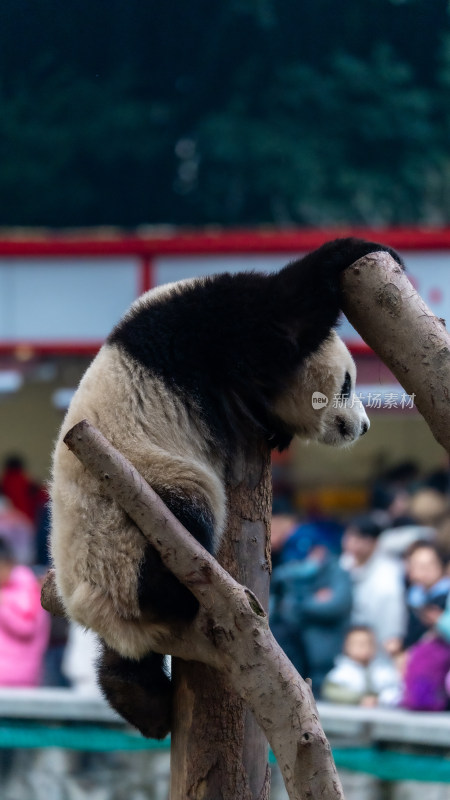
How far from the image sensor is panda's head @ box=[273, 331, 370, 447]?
2844mm

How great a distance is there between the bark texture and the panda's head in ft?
0.61

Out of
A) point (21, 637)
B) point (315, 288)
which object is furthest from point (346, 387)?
point (21, 637)

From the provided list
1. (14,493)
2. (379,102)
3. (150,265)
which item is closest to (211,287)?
(150,265)

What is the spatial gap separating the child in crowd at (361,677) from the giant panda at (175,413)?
108 inches

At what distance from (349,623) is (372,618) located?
143mm

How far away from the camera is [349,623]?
5855mm

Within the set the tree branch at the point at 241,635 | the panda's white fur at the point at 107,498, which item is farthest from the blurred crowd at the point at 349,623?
the tree branch at the point at 241,635

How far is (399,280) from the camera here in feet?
→ 8.41

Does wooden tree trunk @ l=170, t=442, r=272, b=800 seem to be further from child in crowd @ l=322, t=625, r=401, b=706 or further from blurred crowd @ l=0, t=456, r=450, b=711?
child in crowd @ l=322, t=625, r=401, b=706

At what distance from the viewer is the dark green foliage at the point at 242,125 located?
15961 mm

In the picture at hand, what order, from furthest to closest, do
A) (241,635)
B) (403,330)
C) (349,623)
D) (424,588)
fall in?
(349,623), (424,588), (403,330), (241,635)

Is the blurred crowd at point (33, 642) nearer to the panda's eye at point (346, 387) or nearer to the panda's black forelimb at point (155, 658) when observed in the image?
the panda's black forelimb at point (155, 658)

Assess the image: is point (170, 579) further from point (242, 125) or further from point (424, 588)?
point (242, 125)

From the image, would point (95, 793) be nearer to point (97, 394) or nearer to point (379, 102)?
point (97, 394)
